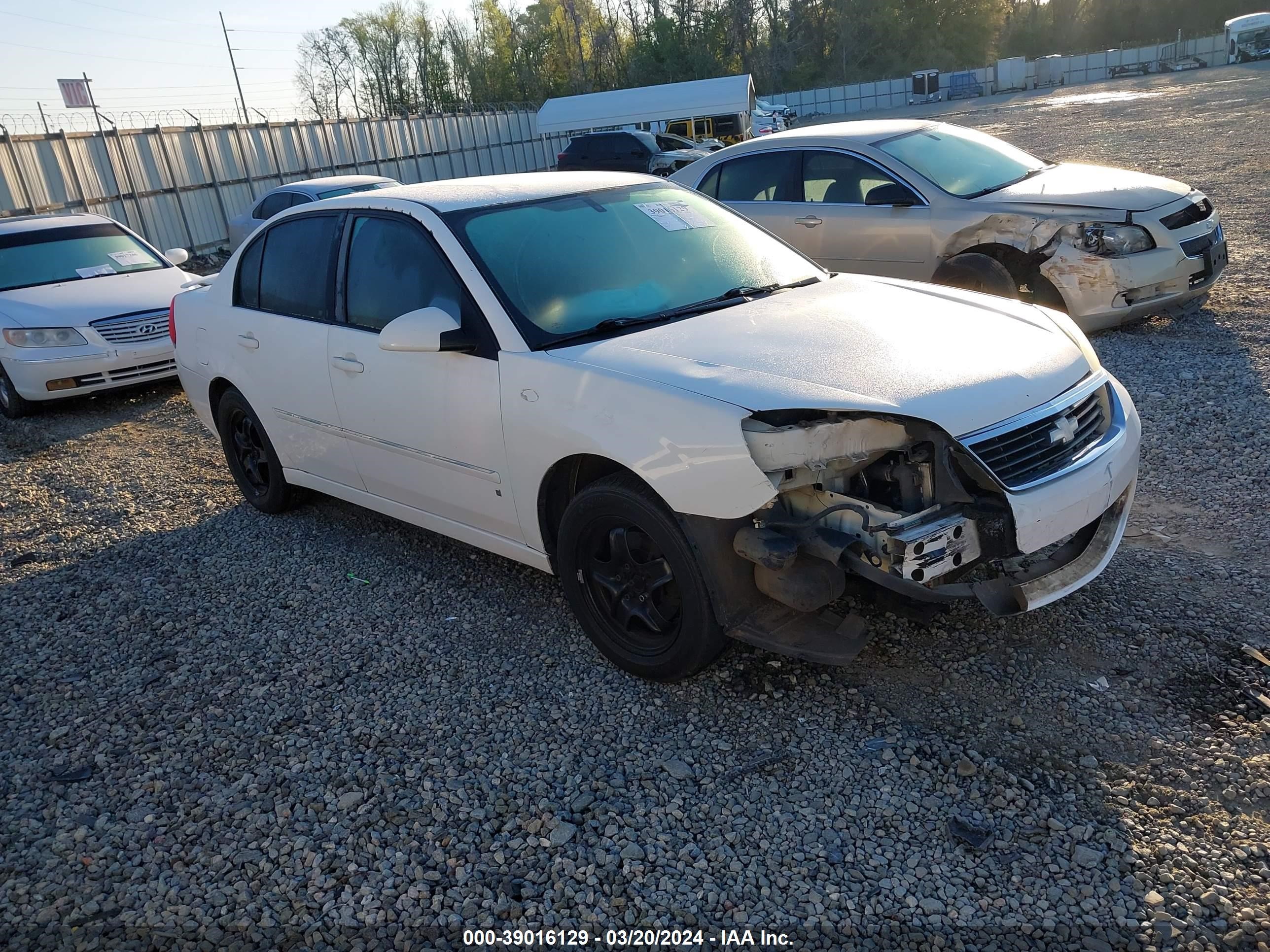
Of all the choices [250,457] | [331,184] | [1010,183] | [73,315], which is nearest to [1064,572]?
[250,457]

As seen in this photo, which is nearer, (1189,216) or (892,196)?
(1189,216)

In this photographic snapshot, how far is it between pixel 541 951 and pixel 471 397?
2046 mm

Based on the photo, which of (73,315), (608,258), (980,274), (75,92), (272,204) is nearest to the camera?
(608,258)

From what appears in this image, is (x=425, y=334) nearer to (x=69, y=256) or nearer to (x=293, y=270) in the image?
(x=293, y=270)

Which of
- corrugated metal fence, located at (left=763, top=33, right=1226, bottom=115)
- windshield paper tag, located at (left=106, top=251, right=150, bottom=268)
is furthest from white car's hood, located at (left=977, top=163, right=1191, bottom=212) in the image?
corrugated metal fence, located at (left=763, top=33, right=1226, bottom=115)

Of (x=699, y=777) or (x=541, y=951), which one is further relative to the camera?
(x=699, y=777)

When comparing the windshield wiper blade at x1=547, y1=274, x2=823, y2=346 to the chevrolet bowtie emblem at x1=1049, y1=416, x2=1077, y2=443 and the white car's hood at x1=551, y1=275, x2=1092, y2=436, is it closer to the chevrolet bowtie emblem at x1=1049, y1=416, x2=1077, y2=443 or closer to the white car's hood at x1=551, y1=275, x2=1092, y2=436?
the white car's hood at x1=551, y1=275, x2=1092, y2=436

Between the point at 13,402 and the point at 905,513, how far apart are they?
8387mm

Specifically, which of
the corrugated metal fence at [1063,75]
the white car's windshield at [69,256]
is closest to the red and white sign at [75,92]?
the white car's windshield at [69,256]

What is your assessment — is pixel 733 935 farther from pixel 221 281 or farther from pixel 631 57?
pixel 631 57

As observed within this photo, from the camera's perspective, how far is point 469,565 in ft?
15.4

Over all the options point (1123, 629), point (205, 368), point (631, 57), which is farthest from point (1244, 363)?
point (631, 57)

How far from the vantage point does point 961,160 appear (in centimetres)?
771

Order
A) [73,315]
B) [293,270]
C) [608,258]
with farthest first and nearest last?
[73,315] < [293,270] < [608,258]
